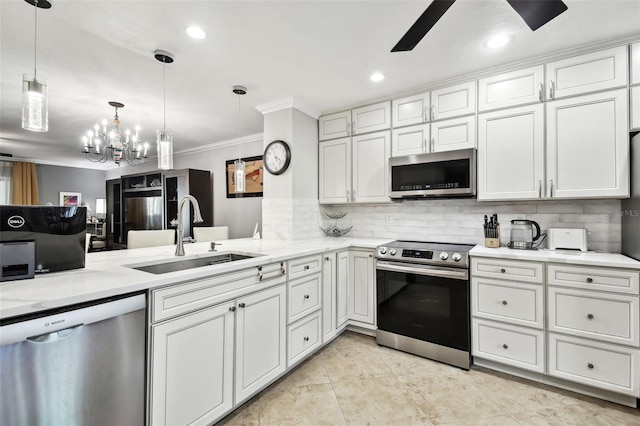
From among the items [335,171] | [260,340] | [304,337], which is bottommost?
[304,337]

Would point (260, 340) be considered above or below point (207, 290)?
below

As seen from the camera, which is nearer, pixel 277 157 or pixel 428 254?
pixel 428 254

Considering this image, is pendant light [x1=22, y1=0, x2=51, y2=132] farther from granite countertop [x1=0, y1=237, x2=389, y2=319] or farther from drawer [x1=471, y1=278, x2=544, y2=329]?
drawer [x1=471, y1=278, x2=544, y2=329]

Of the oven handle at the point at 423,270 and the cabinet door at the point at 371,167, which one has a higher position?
the cabinet door at the point at 371,167

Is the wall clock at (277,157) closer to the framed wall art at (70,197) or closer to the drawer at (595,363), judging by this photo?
the drawer at (595,363)

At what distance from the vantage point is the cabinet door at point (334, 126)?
11.0ft

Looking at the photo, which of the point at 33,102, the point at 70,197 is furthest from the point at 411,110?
the point at 70,197

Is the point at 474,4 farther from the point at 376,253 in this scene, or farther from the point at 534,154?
the point at 376,253

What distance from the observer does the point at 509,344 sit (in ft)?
7.29

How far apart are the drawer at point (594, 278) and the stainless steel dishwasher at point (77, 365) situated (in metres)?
2.63

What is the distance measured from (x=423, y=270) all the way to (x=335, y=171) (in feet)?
5.06

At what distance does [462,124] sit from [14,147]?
790 cm

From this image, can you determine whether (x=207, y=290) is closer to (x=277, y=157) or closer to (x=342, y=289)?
(x=342, y=289)

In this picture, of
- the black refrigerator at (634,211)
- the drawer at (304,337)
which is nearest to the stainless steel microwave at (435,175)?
the black refrigerator at (634,211)
